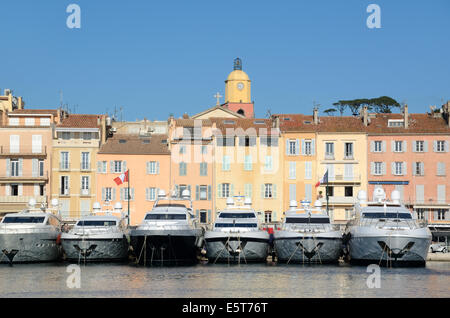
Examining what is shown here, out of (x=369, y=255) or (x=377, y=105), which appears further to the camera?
(x=377, y=105)

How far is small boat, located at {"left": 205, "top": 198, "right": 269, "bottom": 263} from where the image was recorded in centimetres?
6512

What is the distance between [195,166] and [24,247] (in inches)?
1234

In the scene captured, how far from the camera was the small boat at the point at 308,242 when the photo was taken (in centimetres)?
6488

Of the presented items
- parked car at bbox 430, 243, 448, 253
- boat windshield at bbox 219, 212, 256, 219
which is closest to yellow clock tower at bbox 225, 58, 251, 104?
parked car at bbox 430, 243, 448, 253

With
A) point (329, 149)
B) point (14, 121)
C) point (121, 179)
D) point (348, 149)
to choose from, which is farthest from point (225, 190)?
point (14, 121)

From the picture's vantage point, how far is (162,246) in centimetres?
6462

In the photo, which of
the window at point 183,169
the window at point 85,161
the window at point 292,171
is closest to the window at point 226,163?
the window at point 183,169

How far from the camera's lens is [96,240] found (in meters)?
66.7

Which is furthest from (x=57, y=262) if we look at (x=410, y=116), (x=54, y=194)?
(x=410, y=116)

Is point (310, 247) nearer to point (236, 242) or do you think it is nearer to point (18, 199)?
point (236, 242)

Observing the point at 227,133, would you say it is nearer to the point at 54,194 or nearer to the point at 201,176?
the point at 201,176

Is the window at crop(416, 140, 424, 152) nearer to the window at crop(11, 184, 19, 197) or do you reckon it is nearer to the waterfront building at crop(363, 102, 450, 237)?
the waterfront building at crop(363, 102, 450, 237)
